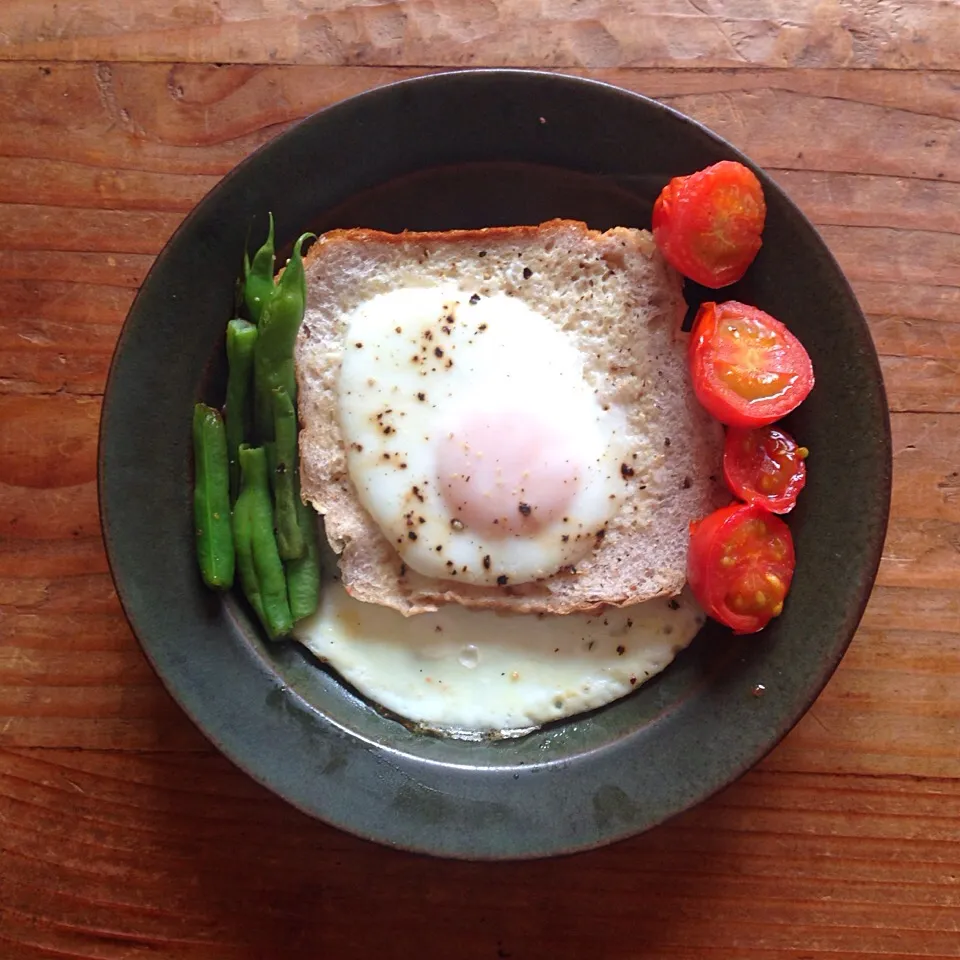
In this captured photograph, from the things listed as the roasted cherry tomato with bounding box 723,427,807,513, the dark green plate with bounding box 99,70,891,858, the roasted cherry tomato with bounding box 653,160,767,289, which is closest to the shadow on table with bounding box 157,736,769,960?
the dark green plate with bounding box 99,70,891,858

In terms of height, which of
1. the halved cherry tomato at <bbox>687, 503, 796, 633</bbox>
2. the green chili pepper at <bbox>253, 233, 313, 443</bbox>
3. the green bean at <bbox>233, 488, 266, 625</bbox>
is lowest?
the halved cherry tomato at <bbox>687, 503, 796, 633</bbox>

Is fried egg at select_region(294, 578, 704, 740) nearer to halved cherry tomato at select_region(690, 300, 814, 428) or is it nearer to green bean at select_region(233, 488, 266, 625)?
green bean at select_region(233, 488, 266, 625)

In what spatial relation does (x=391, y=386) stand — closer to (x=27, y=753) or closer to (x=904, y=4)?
(x=27, y=753)

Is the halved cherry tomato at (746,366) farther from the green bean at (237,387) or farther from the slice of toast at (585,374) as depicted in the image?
the green bean at (237,387)

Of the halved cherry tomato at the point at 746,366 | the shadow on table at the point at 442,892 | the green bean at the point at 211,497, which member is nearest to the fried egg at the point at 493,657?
the green bean at the point at 211,497

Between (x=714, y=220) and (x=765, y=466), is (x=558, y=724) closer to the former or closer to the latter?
(x=765, y=466)

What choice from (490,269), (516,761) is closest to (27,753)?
(516,761)
